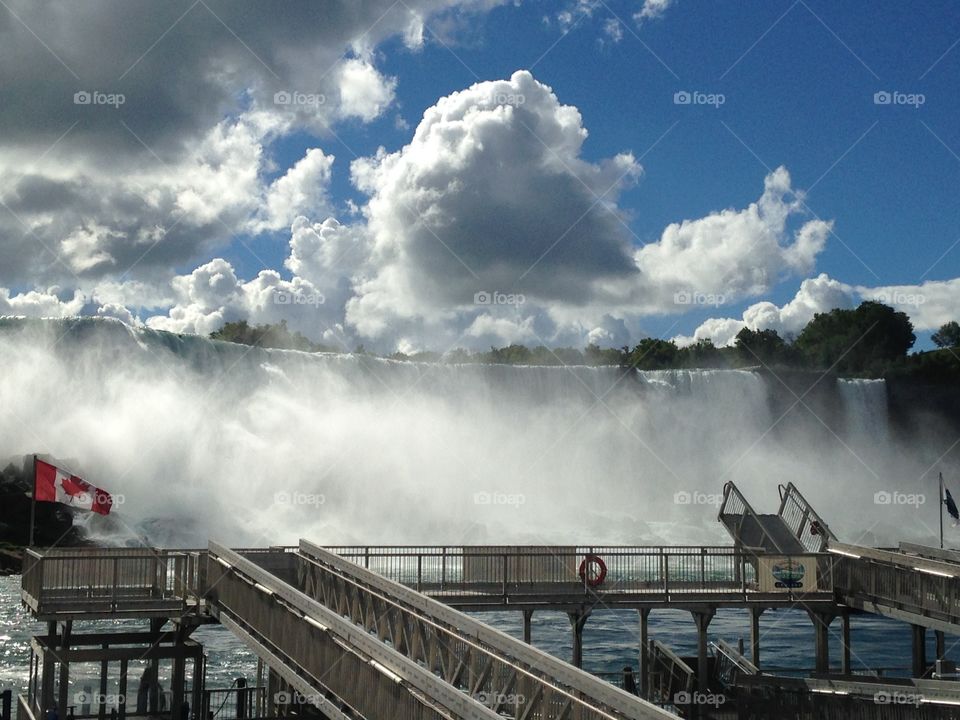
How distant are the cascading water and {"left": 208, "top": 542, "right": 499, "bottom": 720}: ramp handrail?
39.6 m

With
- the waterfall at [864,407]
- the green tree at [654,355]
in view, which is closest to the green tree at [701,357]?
the green tree at [654,355]

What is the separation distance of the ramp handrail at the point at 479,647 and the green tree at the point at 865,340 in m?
128

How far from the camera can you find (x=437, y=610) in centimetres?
1597

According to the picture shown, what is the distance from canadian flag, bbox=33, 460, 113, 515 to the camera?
82.3 ft

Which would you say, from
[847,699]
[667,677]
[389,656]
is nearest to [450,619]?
[389,656]

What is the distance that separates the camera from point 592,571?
25.4m

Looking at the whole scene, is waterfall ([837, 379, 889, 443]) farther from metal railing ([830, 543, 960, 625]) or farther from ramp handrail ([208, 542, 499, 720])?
ramp handrail ([208, 542, 499, 720])

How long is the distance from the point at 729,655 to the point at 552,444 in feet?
162

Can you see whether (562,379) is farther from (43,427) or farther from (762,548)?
(762,548)

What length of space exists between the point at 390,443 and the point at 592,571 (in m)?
44.9

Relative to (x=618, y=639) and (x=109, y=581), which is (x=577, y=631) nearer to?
(x=109, y=581)

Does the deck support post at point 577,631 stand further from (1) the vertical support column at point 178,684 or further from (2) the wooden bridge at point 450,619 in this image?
(1) the vertical support column at point 178,684

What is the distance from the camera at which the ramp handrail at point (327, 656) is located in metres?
12.2

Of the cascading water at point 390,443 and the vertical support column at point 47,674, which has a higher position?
the cascading water at point 390,443
